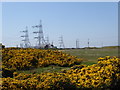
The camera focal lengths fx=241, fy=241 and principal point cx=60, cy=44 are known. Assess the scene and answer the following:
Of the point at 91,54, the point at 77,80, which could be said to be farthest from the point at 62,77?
the point at 91,54

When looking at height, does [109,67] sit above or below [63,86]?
above

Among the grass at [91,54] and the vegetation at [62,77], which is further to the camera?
the grass at [91,54]

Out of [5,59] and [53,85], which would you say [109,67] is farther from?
[5,59]

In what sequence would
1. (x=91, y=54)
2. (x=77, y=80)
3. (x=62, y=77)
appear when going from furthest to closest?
1. (x=91, y=54)
2. (x=77, y=80)
3. (x=62, y=77)

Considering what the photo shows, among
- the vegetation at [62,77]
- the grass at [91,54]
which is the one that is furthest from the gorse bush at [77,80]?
the grass at [91,54]

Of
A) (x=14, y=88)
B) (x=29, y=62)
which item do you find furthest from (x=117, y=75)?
(x=29, y=62)

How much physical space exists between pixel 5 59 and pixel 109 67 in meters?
5.54

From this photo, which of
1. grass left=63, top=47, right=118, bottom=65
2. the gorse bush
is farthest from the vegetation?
grass left=63, top=47, right=118, bottom=65

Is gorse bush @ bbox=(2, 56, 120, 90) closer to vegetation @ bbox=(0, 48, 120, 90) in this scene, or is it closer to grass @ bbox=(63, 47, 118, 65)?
vegetation @ bbox=(0, 48, 120, 90)

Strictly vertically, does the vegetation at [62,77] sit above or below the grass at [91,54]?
below

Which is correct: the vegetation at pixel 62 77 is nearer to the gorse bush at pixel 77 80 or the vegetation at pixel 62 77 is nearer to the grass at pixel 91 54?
the gorse bush at pixel 77 80

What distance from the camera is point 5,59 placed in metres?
11.6

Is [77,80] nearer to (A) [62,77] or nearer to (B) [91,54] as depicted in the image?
(A) [62,77]

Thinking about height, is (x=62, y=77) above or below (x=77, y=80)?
above
